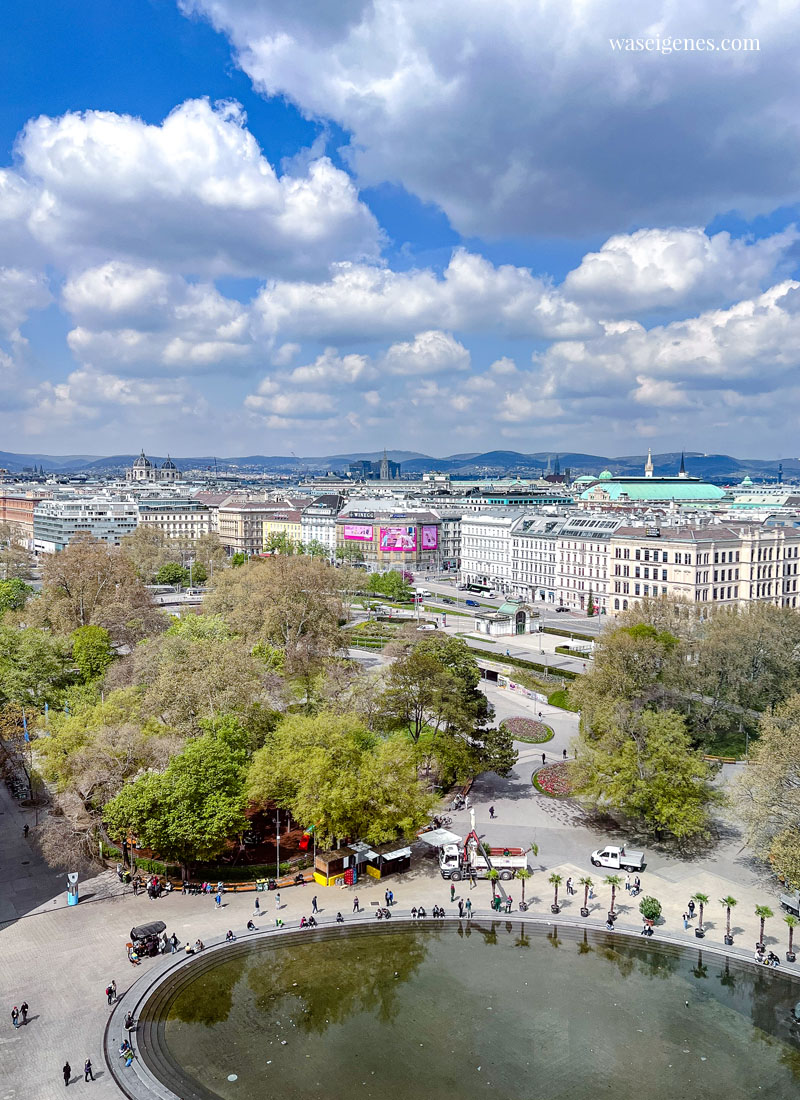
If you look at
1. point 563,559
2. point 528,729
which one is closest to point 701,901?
point 528,729

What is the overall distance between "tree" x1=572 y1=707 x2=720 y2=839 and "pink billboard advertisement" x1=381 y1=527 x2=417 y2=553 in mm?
141223

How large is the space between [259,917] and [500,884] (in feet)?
47.5

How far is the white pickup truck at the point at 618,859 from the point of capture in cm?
5044

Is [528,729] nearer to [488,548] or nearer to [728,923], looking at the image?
[728,923]

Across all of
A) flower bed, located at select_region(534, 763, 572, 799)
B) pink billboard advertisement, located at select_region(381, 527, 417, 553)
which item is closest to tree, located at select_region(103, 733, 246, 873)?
flower bed, located at select_region(534, 763, 572, 799)

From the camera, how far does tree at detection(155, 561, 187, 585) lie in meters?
173

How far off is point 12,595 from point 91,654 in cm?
4680

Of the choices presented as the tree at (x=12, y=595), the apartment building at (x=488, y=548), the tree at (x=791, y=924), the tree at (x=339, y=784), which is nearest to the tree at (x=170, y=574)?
the tree at (x=12, y=595)

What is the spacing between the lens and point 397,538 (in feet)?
650

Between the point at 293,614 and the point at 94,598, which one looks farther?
the point at 94,598

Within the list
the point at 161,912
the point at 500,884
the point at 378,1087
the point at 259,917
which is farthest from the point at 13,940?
the point at 500,884

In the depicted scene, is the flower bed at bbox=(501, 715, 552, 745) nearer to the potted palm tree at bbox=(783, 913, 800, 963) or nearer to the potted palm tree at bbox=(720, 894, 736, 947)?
the potted palm tree at bbox=(720, 894, 736, 947)

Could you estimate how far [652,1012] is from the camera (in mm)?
36875

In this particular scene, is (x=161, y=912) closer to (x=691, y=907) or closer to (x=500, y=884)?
(x=500, y=884)
